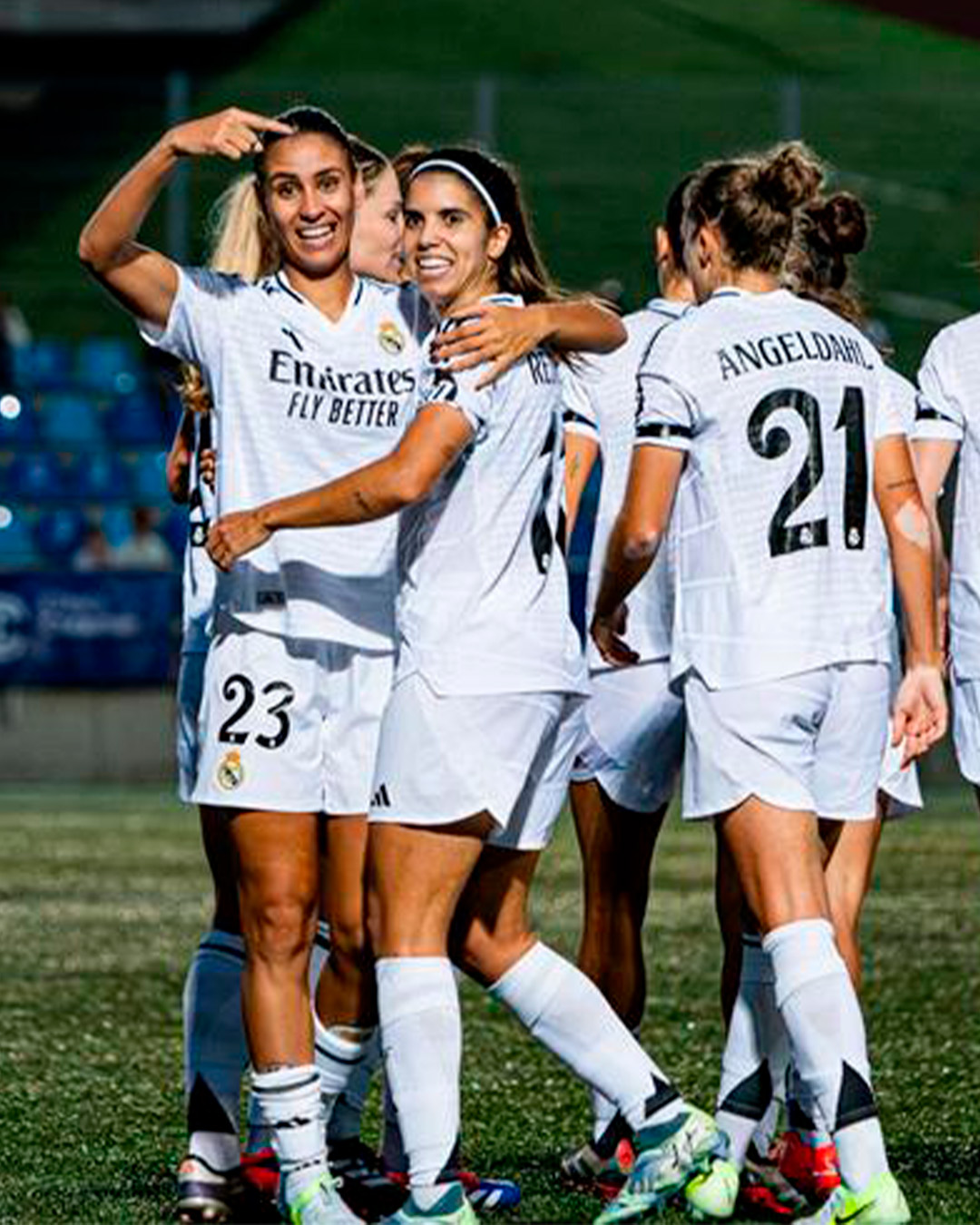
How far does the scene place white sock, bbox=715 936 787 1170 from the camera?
619cm

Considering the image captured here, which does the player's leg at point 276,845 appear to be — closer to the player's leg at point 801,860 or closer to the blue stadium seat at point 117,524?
the player's leg at point 801,860

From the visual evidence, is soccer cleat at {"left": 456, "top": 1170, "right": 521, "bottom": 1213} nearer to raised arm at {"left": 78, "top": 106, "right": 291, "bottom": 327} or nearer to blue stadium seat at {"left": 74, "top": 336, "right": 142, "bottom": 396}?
raised arm at {"left": 78, "top": 106, "right": 291, "bottom": 327}

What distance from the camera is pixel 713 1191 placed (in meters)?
5.80

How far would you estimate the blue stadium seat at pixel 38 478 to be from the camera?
21188mm

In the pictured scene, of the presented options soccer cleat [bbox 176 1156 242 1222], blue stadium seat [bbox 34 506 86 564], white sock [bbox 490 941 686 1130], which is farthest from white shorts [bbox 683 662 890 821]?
blue stadium seat [bbox 34 506 86 564]

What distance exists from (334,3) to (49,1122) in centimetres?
2904

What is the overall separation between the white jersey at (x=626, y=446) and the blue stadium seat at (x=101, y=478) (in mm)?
14391

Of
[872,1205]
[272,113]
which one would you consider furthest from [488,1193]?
[272,113]

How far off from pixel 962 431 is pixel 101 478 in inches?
607

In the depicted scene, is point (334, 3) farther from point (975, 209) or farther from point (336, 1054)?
point (336, 1054)

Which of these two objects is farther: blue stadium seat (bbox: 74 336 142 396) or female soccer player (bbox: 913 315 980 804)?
blue stadium seat (bbox: 74 336 142 396)

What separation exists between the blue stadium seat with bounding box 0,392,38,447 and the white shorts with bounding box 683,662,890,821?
1677 cm

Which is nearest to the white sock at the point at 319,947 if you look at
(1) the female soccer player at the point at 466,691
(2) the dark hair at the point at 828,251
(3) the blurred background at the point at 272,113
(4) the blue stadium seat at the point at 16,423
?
(1) the female soccer player at the point at 466,691

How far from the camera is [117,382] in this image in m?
23.5
